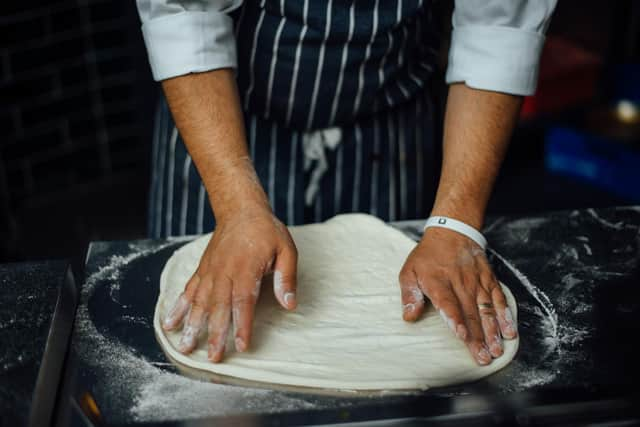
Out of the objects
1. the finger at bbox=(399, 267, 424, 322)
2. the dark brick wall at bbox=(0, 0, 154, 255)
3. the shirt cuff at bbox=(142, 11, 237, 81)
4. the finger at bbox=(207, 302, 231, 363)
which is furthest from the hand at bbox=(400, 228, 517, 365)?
the dark brick wall at bbox=(0, 0, 154, 255)

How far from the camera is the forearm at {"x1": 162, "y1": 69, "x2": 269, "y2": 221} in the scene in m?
1.21

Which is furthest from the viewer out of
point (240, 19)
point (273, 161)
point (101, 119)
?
point (101, 119)

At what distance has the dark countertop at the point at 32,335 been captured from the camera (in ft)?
3.01

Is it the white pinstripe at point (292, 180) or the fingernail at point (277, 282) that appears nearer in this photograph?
the fingernail at point (277, 282)

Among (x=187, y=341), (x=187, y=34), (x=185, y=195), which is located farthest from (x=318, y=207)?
(x=187, y=341)

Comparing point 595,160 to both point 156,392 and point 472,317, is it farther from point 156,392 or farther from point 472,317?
point 156,392

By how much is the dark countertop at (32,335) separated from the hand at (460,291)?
54 centimetres

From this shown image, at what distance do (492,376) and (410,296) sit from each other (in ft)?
0.63

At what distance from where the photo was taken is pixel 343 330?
1.14 m

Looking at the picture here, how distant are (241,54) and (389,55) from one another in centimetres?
30

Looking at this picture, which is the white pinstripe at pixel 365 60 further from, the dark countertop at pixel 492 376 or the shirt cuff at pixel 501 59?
the dark countertop at pixel 492 376

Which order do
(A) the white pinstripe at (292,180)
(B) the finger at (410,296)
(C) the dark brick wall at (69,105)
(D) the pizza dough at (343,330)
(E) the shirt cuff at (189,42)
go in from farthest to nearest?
1. (C) the dark brick wall at (69,105)
2. (A) the white pinstripe at (292,180)
3. (E) the shirt cuff at (189,42)
4. (B) the finger at (410,296)
5. (D) the pizza dough at (343,330)

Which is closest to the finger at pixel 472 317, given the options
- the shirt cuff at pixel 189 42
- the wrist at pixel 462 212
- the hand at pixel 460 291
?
the hand at pixel 460 291

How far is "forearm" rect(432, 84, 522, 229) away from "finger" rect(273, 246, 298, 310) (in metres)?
0.31
